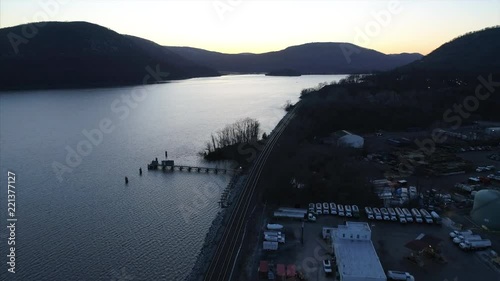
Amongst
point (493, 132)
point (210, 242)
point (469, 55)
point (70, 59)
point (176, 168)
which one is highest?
point (469, 55)

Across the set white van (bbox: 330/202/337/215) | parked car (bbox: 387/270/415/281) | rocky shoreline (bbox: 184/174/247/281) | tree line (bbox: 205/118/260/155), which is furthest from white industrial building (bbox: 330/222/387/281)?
tree line (bbox: 205/118/260/155)

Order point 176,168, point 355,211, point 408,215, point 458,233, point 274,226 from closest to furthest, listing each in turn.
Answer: point 458,233
point 274,226
point 408,215
point 355,211
point 176,168

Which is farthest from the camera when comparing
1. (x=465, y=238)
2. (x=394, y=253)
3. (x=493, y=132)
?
(x=493, y=132)

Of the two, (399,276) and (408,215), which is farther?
(408,215)

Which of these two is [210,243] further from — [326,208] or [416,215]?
[416,215]

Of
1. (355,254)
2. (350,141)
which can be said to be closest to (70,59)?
(350,141)

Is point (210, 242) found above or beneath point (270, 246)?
beneath

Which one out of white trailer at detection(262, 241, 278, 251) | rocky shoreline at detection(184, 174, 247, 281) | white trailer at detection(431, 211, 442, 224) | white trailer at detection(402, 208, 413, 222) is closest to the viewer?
rocky shoreline at detection(184, 174, 247, 281)

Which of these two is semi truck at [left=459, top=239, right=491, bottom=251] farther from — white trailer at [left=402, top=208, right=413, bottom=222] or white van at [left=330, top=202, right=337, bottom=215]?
white van at [left=330, top=202, right=337, bottom=215]
